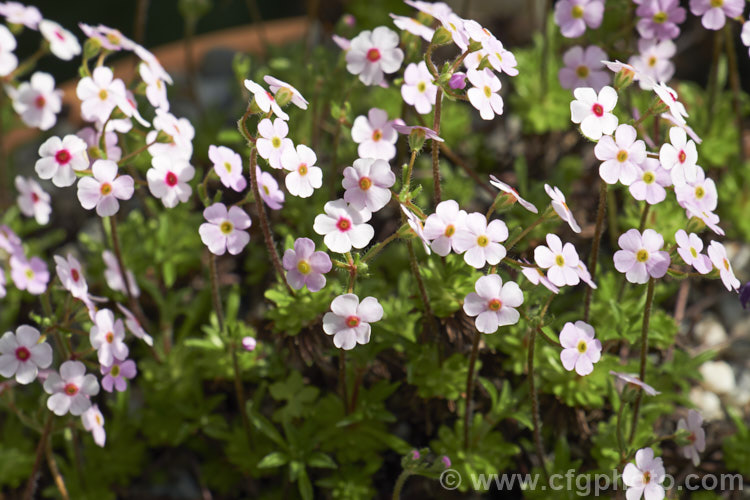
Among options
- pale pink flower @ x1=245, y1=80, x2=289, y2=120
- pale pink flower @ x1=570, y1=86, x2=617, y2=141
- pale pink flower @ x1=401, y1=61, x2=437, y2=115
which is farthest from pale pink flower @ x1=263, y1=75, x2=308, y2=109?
pale pink flower @ x1=570, y1=86, x2=617, y2=141

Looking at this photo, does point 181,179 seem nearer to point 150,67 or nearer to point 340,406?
point 150,67

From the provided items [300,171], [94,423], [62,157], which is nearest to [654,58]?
[300,171]

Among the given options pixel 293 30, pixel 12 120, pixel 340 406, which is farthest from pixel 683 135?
pixel 293 30

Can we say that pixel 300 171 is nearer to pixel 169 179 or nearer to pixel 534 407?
pixel 169 179

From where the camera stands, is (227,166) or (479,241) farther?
(227,166)

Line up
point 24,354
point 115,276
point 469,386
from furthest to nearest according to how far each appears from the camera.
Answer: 1. point 115,276
2. point 469,386
3. point 24,354

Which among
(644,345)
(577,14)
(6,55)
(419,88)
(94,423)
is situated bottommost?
(94,423)

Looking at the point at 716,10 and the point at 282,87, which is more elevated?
the point at 716,10
